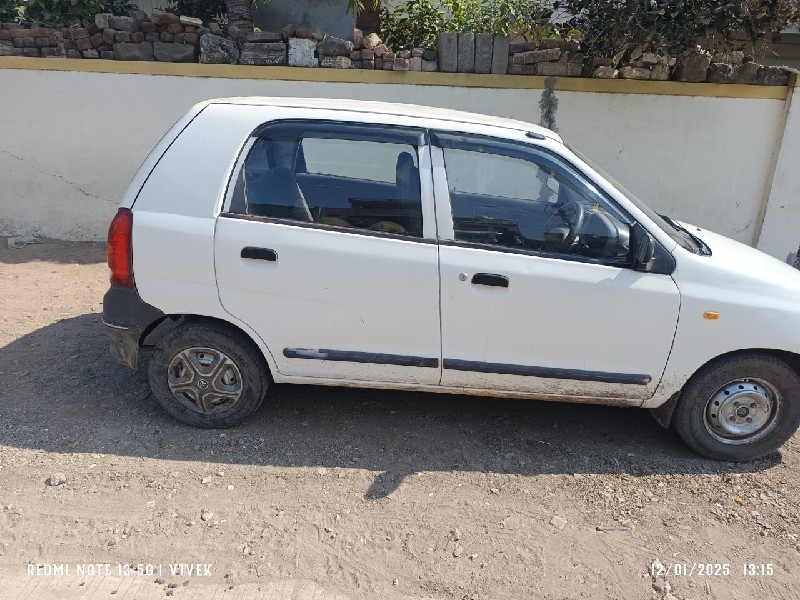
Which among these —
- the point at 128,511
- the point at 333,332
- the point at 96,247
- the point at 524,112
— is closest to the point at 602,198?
the point at 333,332

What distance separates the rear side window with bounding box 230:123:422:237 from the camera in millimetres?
3471

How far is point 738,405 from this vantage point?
3598mm

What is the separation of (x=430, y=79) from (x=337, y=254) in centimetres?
386

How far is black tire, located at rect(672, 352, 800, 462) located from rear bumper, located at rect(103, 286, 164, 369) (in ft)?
9.61

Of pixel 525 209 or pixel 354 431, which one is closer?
pixel 525 209

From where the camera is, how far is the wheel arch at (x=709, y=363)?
3502 mm

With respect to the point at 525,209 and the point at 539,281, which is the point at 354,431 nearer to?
the point at 539,281

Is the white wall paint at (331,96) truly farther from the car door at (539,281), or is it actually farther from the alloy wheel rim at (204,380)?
the alloy wheel rim at (204,380)

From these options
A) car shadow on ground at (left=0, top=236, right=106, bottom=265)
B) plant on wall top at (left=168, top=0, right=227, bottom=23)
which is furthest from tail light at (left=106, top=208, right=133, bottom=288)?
plant on wall top at (left=168, top=0, right=227, bottom=23)

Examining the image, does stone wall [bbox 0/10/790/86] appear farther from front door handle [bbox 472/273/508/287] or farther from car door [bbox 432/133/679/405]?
front door handle [bbox 472/273/508/287]

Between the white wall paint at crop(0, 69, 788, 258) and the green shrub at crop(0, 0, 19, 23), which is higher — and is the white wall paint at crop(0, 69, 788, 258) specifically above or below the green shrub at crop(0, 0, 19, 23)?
below

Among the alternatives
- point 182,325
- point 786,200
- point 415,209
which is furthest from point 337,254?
point 786,200

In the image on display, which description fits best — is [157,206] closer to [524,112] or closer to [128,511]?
[128,511]

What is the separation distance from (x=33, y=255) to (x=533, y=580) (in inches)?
240
